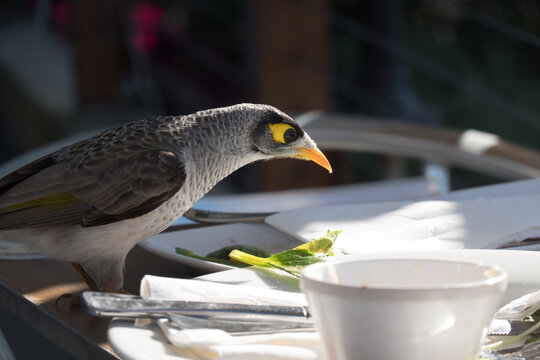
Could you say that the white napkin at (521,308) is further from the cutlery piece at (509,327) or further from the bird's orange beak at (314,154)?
the bird's orange beak at (314,154)

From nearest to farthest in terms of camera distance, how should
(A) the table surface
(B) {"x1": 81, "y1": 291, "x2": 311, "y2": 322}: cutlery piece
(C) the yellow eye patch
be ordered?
(B) {"x1": 81, "y1": 291, "x2": 311, "y2": 322}: cutlery piece, (A) the table surface, (C) the yellow eye patch

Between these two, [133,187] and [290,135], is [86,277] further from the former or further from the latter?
[290,135]

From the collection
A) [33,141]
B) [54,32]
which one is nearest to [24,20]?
[54,32]

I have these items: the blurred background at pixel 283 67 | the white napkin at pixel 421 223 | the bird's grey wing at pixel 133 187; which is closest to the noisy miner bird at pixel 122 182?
the bird's grey wing at pixel 133 187

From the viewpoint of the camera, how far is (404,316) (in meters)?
0.49

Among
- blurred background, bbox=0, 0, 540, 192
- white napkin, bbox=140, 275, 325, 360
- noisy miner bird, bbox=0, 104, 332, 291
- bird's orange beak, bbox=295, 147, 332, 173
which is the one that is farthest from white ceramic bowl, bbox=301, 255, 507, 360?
blurred background, bbox=0, 0, 540, 192

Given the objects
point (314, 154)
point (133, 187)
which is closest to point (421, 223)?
point (314, 154)

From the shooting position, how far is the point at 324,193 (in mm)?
1933

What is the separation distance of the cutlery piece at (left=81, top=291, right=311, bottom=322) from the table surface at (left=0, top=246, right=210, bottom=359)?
0.21ft

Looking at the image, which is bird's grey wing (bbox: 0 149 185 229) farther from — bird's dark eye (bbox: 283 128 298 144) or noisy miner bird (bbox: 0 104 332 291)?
bird's dark eye (bbox: 283 128 298 144)

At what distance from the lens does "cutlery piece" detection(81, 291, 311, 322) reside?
0.59m

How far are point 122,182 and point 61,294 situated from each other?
184mm

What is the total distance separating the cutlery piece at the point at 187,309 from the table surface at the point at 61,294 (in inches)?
2.6

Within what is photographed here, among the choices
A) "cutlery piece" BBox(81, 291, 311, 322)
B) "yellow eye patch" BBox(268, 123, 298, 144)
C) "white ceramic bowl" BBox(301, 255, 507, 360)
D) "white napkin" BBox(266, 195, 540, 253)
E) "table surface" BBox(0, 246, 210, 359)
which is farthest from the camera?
"yellow eye patch" BBox(268, 123, 298, 144)
